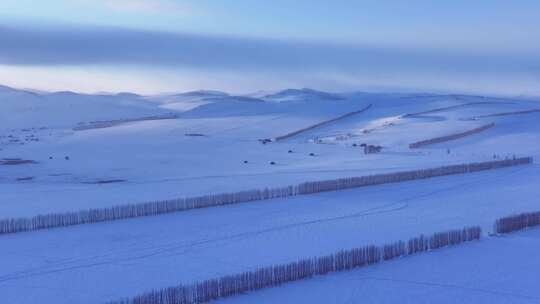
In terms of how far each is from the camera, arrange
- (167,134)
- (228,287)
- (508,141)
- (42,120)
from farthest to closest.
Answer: (42,120) < (167,134) < (508,141) < (228,287)

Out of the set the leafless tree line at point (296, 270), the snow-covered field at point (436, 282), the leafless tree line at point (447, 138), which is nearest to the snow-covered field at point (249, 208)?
the snow-covered field at point (436, 282)

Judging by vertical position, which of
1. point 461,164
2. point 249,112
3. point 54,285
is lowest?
point 54,285

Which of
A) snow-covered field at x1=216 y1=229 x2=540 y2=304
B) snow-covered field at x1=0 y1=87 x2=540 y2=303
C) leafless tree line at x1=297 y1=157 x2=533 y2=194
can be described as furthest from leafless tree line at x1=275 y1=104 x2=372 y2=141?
snow-covered field at x1=216 y1=229 x2=540 y2=304

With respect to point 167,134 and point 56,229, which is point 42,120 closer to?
point 167,134

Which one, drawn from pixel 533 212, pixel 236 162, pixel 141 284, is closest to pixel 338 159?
pixel 236 162

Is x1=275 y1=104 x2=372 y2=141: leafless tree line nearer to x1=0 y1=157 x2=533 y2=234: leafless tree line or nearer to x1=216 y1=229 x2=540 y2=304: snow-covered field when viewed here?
x1=0 y1=157 x2=533 y2=234: leafless tree line

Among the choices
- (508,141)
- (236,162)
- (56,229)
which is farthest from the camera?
(508,141)

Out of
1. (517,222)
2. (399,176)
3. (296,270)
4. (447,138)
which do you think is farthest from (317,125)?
(296,270)
